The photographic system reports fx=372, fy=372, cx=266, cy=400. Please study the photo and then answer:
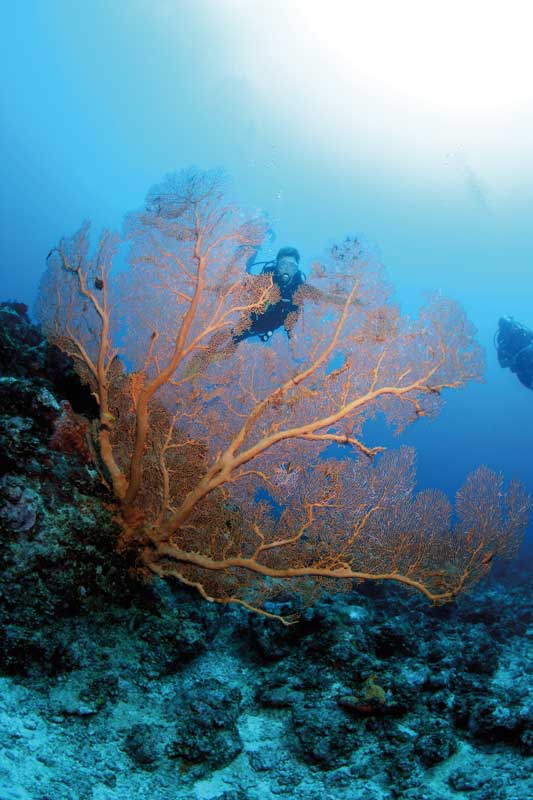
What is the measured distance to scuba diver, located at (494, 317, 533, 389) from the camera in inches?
493

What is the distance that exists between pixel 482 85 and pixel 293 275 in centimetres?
3338

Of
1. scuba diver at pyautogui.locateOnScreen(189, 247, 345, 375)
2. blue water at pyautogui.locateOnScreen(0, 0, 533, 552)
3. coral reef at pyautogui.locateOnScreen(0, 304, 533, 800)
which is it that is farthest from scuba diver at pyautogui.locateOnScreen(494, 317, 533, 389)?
blue water at pyautogui.locateOnScreen(0, 0, 533, 552)

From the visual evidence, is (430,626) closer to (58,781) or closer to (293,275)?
(58,781)

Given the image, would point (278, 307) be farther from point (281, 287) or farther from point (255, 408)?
point (255, 408)

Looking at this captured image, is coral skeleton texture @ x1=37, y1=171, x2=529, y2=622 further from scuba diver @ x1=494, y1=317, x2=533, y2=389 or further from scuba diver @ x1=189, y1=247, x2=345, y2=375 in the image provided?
scuba diver @ x1=494, y1=317, x2=533, y2=389

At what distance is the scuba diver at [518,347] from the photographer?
12.5 metres

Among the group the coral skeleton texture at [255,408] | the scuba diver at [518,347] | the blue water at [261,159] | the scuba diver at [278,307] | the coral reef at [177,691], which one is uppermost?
the blue water at [261,159]

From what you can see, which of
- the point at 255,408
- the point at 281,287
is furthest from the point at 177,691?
the point at 281,287

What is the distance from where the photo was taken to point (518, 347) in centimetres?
1278

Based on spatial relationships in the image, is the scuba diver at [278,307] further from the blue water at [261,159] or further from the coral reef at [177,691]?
the blue water at [261,159]

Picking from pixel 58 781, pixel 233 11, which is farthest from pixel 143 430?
pixel 233 11

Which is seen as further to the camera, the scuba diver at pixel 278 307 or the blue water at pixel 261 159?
the blue water at pixel 261 159

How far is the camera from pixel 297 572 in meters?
3.77

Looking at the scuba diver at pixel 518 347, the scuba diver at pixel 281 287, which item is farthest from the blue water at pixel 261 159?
the scuba diver at pixel 281 287
